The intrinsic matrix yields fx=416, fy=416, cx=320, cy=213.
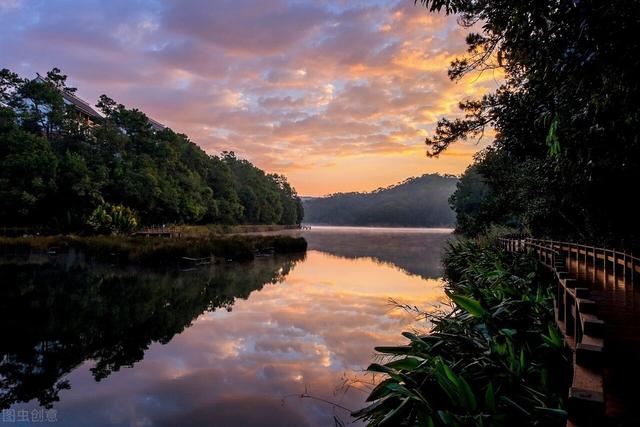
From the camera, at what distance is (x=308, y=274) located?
20.6 meters

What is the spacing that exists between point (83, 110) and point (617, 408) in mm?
65152

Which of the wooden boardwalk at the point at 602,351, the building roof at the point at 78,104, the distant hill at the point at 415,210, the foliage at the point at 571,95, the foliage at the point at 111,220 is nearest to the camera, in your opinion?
the wooden boardwalk at the point at 602,351

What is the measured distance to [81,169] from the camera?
38.2 meters

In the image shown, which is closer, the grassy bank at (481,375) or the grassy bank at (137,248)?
the grassy bank at (481,375)

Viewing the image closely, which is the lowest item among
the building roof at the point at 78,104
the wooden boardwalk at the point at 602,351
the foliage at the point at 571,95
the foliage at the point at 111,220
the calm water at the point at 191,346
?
the calm water at the point at 191,346

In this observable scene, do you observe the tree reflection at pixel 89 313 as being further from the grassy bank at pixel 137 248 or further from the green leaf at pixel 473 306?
the green leaf at pixel 473 306

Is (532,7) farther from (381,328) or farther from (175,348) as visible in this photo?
(175,348)

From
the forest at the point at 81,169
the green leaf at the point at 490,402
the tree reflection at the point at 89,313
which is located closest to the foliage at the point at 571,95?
the green leaf at the point at 490,402

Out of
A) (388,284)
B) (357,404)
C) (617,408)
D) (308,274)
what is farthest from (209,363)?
(308,274)

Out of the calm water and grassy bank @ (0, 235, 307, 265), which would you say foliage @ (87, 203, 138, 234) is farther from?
the calm water

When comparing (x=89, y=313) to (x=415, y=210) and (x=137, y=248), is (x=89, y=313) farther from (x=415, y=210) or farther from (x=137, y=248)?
(x=415, y=210)

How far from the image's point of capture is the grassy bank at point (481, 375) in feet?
12.5

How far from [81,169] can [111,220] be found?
6405 mm

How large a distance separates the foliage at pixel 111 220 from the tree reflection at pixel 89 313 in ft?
51.7
